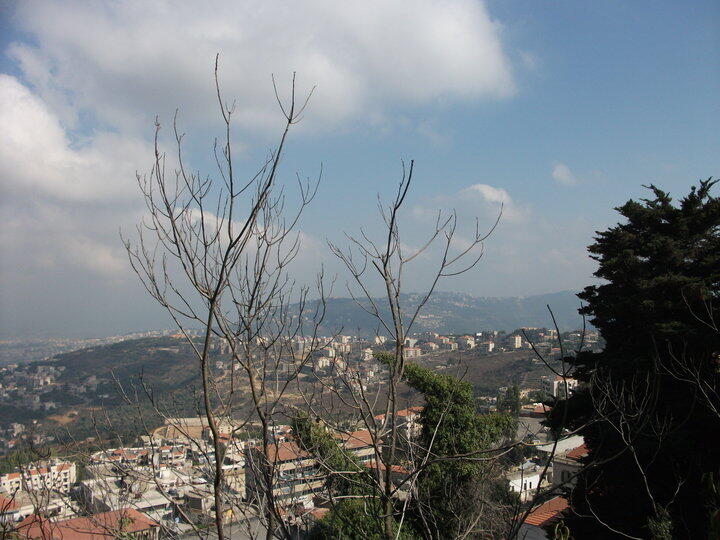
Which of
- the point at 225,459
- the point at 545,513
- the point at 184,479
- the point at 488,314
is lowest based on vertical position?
the point at 545,513

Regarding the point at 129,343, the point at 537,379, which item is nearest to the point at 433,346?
the point at 537,379

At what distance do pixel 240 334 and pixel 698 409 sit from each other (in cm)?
798

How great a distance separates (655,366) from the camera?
6422 mm

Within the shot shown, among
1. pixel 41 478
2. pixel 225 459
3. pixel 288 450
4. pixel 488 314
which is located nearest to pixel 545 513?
pixel 225 459

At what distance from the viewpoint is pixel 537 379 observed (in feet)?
123

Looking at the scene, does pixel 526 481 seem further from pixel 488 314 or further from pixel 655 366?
pixel 488 314

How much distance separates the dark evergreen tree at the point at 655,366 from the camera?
282 inches

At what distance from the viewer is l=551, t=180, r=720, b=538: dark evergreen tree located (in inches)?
282

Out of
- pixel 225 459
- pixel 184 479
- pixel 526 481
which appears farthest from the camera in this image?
pixel 526 481

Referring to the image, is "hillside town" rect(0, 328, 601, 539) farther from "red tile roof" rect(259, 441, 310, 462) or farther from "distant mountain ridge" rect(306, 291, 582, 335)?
"distant mountain ridge" rect(306, 291, 582, 335)

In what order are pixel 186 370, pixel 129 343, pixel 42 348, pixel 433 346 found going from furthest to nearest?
pixel 42 348
pixel 129 343
pixel 433 346
pixel 186 370

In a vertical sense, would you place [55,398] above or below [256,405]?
below

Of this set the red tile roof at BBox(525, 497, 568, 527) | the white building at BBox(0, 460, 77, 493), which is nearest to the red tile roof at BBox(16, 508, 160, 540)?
the white building at BBox(0, 460, 77, 493)

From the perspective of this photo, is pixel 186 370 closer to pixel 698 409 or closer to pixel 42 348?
pixel 698 409
